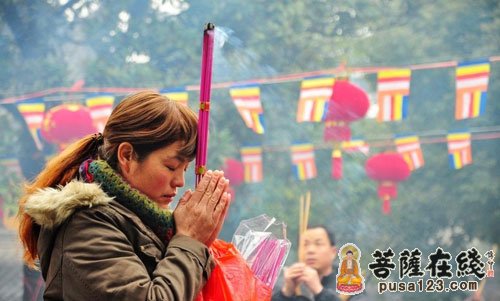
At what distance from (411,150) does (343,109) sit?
1.36 feet

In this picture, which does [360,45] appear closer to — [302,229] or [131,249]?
[302,229]

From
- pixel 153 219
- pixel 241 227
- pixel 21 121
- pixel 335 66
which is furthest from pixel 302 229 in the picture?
pixel 153 219

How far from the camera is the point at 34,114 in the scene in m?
4.05

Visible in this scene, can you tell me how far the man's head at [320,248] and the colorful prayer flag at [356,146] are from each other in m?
0.42

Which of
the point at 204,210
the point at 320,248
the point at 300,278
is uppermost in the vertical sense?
the point at 204,210

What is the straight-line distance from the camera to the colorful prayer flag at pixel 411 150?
3988mm

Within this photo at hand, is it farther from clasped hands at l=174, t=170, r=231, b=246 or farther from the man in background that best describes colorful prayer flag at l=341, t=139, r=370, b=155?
clasped hands at l=174, t=170, r=231, b=246

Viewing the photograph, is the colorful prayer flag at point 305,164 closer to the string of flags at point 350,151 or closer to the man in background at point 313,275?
the string of flags at point 350,151

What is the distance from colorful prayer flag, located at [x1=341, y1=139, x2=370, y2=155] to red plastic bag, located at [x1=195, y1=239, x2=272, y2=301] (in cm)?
274

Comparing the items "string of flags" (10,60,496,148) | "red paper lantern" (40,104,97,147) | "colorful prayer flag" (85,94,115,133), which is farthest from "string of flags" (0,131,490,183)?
"red paper lantern" (40,104,97,147)

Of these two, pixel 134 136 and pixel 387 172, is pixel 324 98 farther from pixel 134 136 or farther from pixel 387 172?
pixel 134 136

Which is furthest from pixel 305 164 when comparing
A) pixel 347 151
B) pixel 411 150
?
pixel 411 150

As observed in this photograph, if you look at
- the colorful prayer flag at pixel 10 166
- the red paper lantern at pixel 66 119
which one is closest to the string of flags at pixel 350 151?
the red paper lantern at pixel 66 119

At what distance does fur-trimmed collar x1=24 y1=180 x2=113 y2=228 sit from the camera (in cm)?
112
